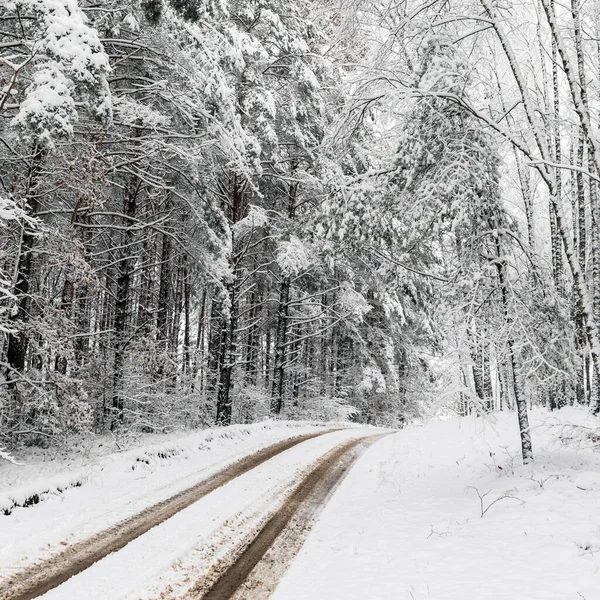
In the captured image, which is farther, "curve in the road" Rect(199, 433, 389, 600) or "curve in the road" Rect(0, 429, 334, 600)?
"curve in the road" Rect(199, 433, 389, 600)

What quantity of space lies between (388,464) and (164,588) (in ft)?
26.0

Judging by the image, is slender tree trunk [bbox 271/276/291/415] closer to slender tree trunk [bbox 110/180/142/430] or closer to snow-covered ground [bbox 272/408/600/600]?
slender tree trunk [bbox 110/180/142/430]

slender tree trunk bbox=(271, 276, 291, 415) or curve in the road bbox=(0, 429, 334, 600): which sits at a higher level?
slender tree trunk bbox=(271, 276, 291, 415)

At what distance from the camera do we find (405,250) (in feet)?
29.3

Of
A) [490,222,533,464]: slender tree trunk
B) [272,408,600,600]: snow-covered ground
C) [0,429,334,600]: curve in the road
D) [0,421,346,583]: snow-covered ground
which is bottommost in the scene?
[272,408,600,600]: snow-covered ground

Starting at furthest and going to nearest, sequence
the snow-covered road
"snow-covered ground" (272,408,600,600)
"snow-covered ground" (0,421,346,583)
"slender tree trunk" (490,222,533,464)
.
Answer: "slender tree trunk" (490,222,533,464), "snow-covered ground" (0,421,346,583), "snow-covered ground" (272,408,600,600), the snow-covered road

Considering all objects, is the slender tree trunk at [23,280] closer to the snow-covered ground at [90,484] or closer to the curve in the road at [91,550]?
the snow-covered ground at [90,484]

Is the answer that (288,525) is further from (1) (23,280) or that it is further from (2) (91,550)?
(1) (23,280)

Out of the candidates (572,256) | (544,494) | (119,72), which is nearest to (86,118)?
(119,72)

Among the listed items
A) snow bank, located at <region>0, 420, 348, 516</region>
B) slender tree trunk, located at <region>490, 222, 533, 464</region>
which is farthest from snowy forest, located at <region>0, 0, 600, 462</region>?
snow bank, located at <region>0, 420, 348, 516</region>

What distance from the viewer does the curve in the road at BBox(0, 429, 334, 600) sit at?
4.21m

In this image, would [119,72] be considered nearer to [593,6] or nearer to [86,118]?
[86,118]

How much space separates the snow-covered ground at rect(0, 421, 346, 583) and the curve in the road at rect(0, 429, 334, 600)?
15 centimetres

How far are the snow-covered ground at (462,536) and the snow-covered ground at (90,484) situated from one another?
2.54 meters
